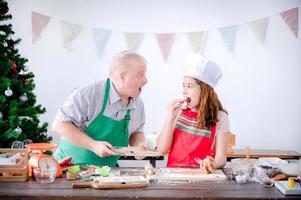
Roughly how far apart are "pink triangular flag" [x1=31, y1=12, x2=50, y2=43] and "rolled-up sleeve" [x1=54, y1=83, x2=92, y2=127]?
2653mm

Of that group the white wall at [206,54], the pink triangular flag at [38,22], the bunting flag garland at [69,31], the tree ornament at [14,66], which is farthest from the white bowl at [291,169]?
the pink triangular flag at [38,22]

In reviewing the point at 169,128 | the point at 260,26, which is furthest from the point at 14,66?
the point at 260,26

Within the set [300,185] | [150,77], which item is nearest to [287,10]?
[150,77]

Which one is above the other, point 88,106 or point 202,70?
point 202,70

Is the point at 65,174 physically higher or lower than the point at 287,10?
lower

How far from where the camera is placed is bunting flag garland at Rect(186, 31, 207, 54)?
515 centimetres

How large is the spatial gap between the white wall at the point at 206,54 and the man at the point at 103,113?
7.95 ft

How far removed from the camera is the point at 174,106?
270 cm

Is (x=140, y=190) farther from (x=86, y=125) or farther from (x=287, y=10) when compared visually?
(x=287, y=10)

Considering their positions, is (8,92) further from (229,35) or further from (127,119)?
(229,35)

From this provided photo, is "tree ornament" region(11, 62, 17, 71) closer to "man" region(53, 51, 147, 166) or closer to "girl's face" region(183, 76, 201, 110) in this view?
"man" region(53, 51, 147, 166)

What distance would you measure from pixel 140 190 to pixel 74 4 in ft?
11.9

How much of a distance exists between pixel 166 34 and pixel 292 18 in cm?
148

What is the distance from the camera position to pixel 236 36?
5.13 metres
